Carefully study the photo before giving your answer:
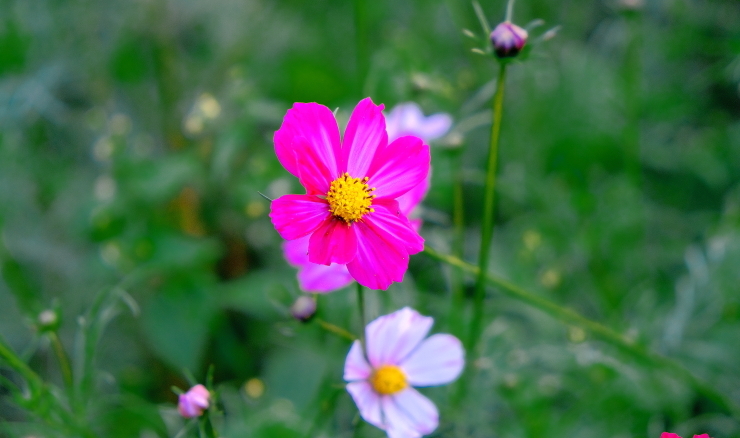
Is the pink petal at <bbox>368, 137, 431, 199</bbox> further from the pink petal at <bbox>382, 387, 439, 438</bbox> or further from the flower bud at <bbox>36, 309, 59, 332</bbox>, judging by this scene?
the flower bud at <bbox>36, 309, 59, 332</bbox>

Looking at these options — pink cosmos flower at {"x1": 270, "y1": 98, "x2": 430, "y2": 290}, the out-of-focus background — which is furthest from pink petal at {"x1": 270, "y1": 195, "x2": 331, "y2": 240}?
the out-of-focus background

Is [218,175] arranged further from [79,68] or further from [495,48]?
[495,48]

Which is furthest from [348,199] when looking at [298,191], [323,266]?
[298,191]

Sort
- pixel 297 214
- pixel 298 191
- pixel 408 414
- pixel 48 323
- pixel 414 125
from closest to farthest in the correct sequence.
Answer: pixel 297 214
pixel 408 414
pixel 48 323
pixel 414 125
pixel 298 191

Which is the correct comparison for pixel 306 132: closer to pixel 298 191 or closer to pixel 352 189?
pixel 352 189

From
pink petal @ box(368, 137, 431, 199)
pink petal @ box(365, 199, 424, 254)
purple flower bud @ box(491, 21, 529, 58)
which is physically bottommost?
pink petal @ box(365, 199, 424, 254)

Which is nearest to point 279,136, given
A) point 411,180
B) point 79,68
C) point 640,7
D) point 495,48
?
point 411,180

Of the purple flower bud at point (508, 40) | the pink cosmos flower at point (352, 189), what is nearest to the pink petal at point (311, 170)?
the pink cosmos flower at point (352, 189)
